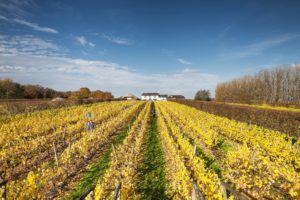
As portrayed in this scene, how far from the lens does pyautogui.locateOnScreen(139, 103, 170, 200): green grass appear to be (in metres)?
6.81

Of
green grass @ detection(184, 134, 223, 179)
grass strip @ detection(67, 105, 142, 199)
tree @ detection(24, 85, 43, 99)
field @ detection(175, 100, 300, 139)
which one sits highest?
tree @ detection(24, 85, 43, 99)

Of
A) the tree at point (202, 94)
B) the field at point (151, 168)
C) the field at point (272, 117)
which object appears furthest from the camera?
the tree at point (202, 94)

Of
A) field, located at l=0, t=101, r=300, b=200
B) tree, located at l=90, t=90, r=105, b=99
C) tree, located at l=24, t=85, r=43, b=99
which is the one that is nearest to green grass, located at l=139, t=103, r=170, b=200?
field, located at l=0, t=101, r=300, b=200

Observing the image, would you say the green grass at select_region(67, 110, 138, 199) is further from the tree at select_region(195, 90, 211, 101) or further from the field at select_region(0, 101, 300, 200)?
the tree at select_region(195, 90, 211, 101)

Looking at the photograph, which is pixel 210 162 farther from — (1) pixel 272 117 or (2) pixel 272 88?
(2) pixel 272 88

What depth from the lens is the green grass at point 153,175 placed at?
22.3ft

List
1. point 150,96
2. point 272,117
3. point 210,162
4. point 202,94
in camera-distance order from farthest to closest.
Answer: point 150,96
point 202,94
point 272,117
point 210,162

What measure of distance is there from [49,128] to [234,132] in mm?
13850

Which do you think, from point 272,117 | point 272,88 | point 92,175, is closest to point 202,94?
point 272,88

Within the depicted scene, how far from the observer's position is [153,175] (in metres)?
8.08

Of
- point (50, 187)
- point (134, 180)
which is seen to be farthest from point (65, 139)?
point (134, 180)

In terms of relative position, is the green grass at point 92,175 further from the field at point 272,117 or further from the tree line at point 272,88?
the tree line at point 272,88

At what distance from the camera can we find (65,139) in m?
13.2

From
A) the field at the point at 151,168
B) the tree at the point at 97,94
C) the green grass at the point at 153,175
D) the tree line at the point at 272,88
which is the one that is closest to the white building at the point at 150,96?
the tree at the point at 97,94
